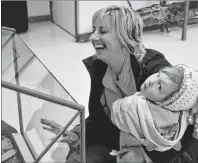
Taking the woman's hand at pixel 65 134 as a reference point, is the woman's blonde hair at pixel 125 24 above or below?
above

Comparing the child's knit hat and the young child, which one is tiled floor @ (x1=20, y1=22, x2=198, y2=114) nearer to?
the young child

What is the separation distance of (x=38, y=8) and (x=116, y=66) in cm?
433

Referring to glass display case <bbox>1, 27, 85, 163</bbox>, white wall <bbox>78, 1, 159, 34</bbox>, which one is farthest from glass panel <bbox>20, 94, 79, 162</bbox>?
white wall <bbox>78, 1, 159, 34</bbox>

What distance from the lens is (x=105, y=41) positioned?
144cm

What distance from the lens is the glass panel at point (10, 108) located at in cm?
108

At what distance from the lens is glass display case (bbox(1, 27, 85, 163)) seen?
1.05 meters

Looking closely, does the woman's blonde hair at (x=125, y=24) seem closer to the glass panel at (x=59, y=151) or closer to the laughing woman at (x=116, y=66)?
the laughing woman at (x=116, y=66)

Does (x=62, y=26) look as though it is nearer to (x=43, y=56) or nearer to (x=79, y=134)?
(x=43, y=56)

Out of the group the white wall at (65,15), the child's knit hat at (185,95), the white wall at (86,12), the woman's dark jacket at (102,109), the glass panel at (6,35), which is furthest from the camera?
the white wall at (65,15)

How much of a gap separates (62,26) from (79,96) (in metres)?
2.30

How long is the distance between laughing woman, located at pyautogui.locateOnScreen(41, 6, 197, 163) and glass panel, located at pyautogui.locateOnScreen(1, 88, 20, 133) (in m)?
0.42

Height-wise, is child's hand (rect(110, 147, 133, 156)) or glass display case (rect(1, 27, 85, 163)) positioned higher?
glass display case (rect(1, 27, 85, 163))

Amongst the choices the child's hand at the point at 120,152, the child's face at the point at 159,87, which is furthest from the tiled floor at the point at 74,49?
the child's face at the point at 159,87

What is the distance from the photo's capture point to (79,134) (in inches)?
43.4
